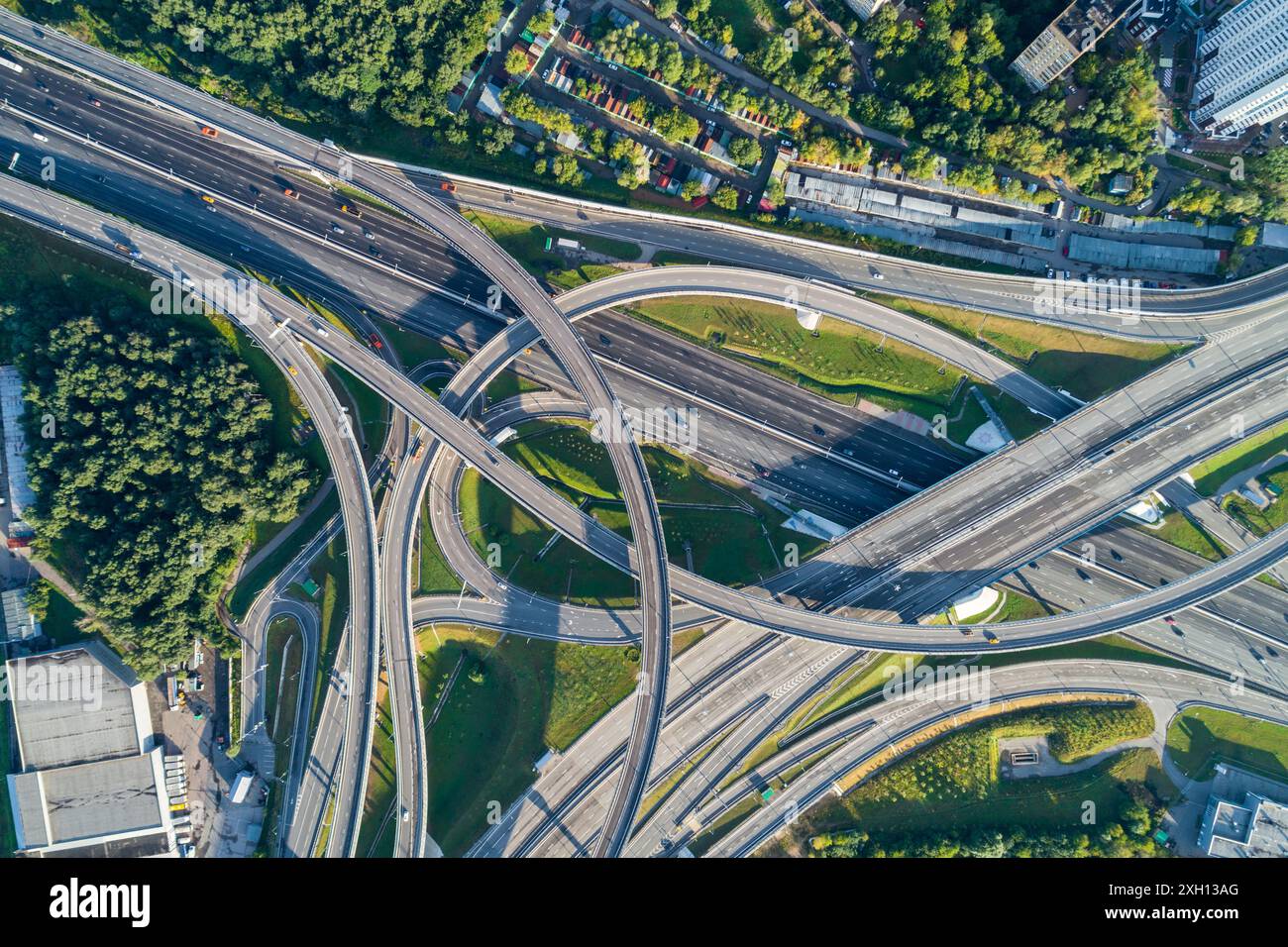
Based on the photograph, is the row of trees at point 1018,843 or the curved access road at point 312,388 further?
the row of trees at point 1018,843

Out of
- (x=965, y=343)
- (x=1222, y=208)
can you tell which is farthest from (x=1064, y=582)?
(x=1222, y=208)

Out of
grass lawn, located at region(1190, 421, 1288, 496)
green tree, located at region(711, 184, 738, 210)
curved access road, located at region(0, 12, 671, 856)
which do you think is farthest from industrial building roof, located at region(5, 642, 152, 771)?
grass lawn, located at region(1190, 421, 1288, 496)

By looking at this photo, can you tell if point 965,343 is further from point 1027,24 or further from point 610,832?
point 610,832

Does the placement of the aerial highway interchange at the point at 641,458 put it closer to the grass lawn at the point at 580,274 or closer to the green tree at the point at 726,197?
the grass lawn at the point at 580,274

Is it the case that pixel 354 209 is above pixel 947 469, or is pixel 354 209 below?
above

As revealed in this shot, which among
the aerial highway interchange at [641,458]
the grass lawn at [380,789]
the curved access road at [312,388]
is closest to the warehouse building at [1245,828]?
the aerial highway interchange at [641,458]

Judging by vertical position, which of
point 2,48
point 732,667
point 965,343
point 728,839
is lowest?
point 728,839
